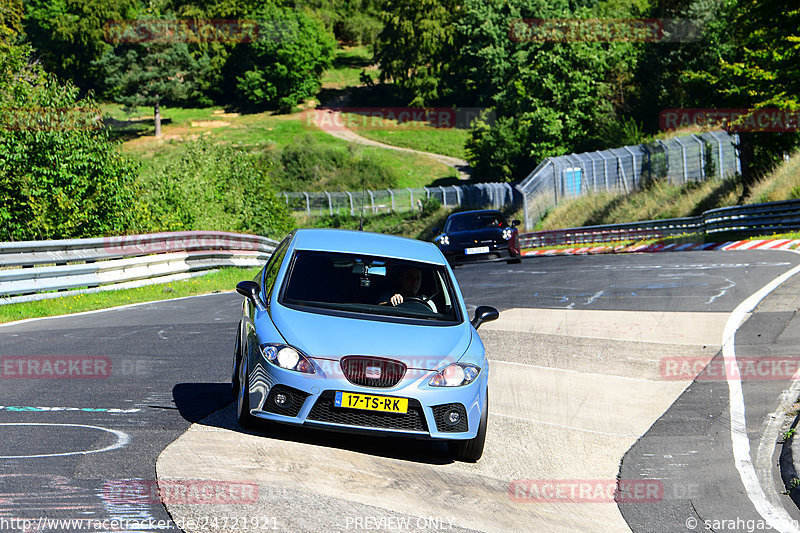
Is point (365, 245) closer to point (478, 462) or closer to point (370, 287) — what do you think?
point (370, 287)

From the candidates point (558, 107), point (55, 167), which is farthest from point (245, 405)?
point (558, 107)

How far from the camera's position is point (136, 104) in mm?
107938

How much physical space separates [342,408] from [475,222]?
1939cm

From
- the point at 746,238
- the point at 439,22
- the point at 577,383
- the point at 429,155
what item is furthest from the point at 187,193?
the point at 439,22

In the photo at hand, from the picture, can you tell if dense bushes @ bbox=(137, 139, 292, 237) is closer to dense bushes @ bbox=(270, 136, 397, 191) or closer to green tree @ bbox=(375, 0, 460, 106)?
dense bushes @ bbox=(270, 136, 397, 191)

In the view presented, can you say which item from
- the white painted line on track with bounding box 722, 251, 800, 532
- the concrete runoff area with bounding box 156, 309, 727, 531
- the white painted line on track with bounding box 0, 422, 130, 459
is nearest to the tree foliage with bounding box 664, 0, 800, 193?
the white painted line on track with bounding box 722, 251, 800, 532

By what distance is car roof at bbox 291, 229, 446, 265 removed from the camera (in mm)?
8039

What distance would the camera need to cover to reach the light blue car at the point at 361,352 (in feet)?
21.7

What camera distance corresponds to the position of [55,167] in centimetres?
2491

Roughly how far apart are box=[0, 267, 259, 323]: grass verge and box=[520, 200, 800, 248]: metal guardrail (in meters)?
15.7

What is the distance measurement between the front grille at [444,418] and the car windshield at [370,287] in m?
0.90

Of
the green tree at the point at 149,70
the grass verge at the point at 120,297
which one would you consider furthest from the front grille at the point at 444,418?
the green tree at the point at 149,70

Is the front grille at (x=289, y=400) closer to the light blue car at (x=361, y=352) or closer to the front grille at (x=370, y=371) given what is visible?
the light blue car at (x=361, y=352)

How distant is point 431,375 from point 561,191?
43.3 metres
